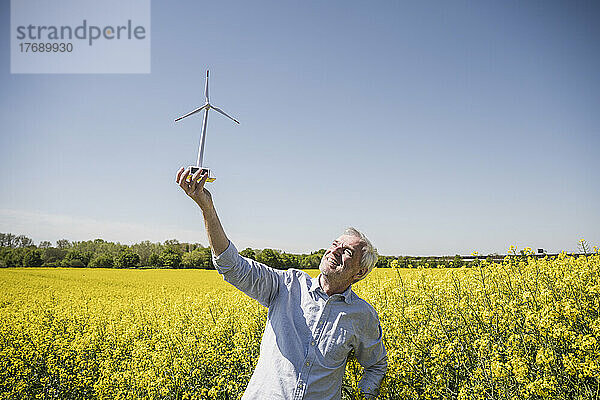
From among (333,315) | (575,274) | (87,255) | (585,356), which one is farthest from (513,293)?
(87,255)

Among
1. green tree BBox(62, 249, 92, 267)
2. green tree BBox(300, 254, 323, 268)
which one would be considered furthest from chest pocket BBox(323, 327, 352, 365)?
green tree BBox(62, 249, 92, 267)

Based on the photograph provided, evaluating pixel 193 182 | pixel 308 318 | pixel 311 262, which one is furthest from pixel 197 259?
pixel 193 182

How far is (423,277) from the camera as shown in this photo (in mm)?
4262

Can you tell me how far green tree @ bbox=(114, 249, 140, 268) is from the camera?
26.3 metres

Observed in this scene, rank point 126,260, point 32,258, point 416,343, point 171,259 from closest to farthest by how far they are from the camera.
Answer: point 416,343 < point 32,258 < point 171,259 < point 126,260

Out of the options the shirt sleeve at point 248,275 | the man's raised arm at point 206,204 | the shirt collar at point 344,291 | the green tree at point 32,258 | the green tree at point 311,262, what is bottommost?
the green tree at point 311,262

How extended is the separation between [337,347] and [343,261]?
464 millimetres

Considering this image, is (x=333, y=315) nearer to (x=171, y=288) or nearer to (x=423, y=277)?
(x=423, y=277)

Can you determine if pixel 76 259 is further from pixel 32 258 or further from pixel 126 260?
pixel 126 260

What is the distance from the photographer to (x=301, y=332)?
7.47ft

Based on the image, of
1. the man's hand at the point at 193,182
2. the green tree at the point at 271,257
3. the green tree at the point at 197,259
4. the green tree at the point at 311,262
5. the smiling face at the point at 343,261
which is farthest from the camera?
the green tree at the point at 197,259

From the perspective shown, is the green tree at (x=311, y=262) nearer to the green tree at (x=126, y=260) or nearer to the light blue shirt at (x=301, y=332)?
the green tree at (x=126, y=260)

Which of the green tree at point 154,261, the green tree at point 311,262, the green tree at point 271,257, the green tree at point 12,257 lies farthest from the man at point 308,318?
the green tree at point 154,261

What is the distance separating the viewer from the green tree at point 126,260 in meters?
26.3
